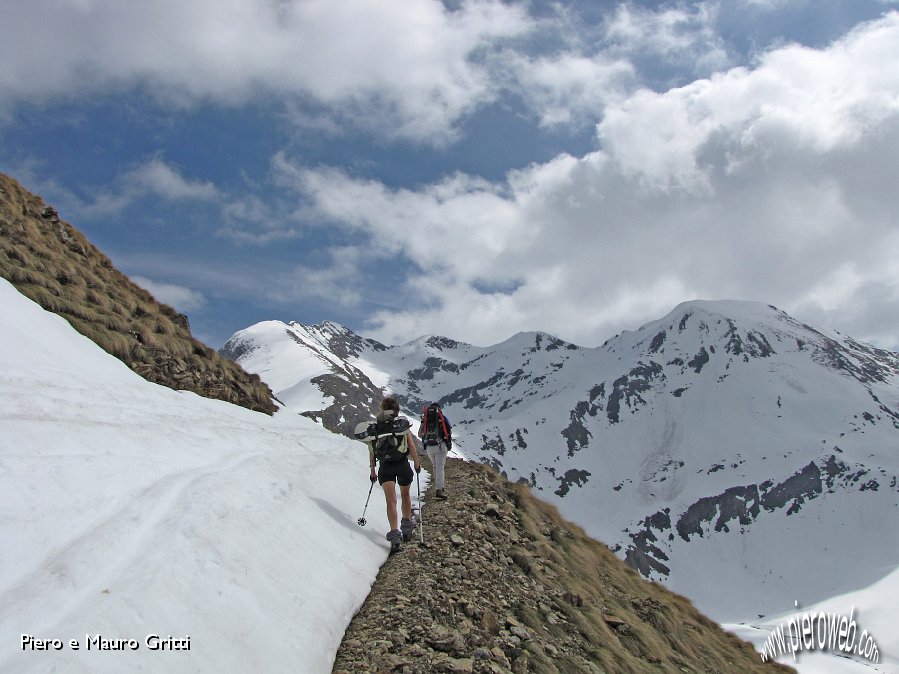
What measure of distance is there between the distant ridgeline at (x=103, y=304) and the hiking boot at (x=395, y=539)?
10.6 meters

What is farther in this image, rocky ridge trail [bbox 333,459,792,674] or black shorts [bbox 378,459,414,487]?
black shorts [bbox 378,459,414,487]

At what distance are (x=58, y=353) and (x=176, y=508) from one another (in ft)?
27.3

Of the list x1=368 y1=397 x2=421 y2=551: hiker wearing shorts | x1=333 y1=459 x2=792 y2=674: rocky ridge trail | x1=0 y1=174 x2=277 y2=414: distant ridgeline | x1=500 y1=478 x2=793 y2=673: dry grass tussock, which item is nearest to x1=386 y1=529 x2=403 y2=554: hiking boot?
x1=368 y1=397 x2=421 y2=551: hiker wearing shorts

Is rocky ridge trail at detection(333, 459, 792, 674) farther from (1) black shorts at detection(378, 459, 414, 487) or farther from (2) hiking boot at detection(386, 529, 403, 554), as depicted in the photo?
(1) black shorts at detection(378, 459, 414, 487)

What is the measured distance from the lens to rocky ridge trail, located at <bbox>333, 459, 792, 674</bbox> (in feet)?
22.4

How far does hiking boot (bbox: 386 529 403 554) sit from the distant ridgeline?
418 inches

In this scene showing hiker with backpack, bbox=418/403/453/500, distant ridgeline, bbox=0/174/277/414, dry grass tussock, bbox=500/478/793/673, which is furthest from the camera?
distant ridgeline, bbox=0/174/277/414

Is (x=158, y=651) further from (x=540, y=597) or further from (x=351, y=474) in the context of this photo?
(x=351, y=474)

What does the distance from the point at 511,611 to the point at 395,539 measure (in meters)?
2.70

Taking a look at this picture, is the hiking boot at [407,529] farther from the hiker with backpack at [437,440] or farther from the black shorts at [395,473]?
the hiker with backpack at [437,440]

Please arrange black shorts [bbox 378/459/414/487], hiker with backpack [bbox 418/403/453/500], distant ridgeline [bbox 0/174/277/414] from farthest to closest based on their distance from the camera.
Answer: distant ridgeline [bbox 0/174/277/414] → hiker with backpack [bbox 418/403/453/500] → black shorts [bbox 378/459/414/487]

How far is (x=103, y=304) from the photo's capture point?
62.5 ft

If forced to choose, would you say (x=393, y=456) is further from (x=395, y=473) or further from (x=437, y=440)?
(x=437, y=440)

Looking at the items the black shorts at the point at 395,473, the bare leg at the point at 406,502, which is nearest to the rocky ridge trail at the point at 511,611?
the bare leg at the point at 406,502
